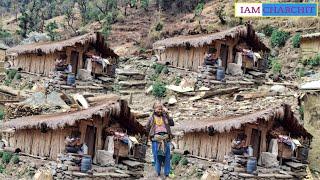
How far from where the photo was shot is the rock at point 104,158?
75.6 ft

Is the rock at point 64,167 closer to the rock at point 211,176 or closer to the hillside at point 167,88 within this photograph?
the hillside at point 167,88

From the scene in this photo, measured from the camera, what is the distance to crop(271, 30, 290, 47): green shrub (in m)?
40.4

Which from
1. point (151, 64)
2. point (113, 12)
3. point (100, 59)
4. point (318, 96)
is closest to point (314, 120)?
point (318, 96)

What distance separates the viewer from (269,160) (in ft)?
74.8

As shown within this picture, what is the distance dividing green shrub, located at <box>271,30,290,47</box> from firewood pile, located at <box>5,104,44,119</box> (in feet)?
52.2

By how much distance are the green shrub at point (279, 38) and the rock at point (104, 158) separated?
1983 cm

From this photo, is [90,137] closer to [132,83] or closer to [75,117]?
[75,117]

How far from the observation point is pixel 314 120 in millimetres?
25922

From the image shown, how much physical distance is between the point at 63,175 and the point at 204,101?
34.9ft

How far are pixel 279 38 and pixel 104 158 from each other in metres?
20.1

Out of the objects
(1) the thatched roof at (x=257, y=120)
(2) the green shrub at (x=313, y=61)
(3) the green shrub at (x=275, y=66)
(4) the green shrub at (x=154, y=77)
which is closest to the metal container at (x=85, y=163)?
(1) the thatched roof at (x=257, y=120)

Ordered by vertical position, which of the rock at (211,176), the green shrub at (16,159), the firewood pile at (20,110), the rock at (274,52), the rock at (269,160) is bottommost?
the rock at (211,176)

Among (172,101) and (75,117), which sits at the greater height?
(172,101)

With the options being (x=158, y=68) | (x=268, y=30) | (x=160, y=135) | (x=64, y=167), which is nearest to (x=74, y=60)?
(x=158, y=68)
